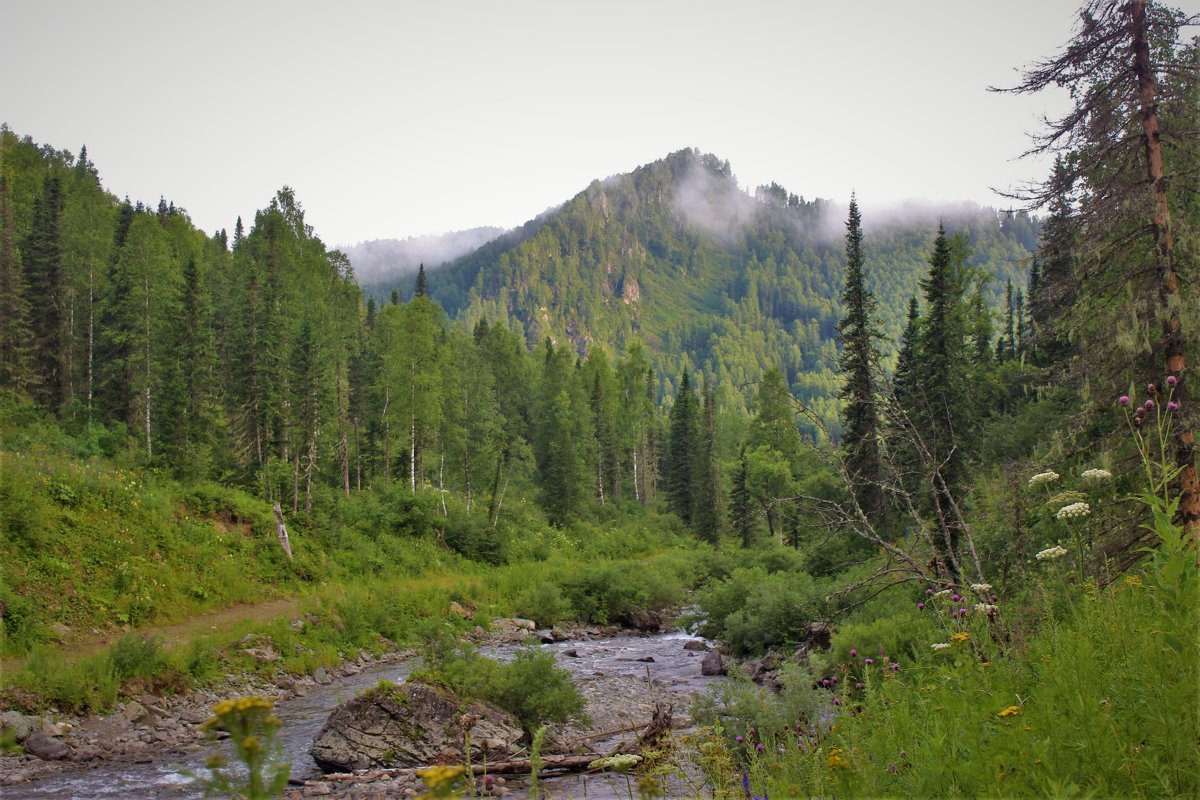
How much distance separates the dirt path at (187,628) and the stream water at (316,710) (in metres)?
3.43

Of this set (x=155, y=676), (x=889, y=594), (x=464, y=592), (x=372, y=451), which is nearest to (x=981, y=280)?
(x=889, y=594)

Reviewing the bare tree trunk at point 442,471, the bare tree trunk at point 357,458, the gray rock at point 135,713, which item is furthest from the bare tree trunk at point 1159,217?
the bare tree trunk at point 357,458

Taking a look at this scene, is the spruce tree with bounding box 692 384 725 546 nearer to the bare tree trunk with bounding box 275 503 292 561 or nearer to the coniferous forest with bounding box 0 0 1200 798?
the coniferous forest with bounding box 0 0 1200 798

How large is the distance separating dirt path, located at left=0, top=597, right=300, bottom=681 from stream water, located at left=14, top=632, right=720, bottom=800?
3429 millimetres

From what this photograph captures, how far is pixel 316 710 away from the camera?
14844 millimetres

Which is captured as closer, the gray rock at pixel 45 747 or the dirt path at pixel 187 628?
the gray rock at pixel 45 747

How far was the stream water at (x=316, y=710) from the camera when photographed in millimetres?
9711

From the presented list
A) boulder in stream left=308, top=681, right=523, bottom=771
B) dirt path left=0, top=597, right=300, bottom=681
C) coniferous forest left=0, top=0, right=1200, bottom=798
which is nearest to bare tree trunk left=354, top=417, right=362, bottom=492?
coniferous forest left=0, top=0, right=1200, bottom=798

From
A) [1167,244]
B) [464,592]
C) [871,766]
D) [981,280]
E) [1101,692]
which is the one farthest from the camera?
[981,280]

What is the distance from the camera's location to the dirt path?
602 inches

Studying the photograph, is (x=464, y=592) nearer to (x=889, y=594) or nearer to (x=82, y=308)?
(x=889, y=594)

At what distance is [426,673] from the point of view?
1275cm

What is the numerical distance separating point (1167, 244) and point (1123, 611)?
7802mm

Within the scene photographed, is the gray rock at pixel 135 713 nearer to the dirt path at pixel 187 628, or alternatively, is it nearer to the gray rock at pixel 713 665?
the dirt path at pixel 187 628
